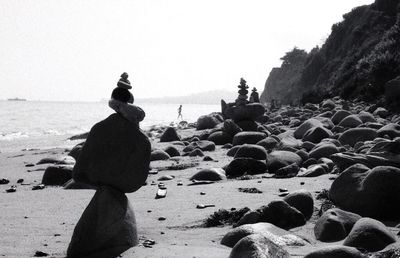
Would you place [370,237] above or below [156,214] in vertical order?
above

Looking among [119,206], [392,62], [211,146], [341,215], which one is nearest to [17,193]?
[119,206]

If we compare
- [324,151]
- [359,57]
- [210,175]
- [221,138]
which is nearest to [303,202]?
[210,175]

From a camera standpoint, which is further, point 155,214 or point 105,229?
point 155,214

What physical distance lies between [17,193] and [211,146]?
6.37 m

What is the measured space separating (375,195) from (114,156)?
2694mm

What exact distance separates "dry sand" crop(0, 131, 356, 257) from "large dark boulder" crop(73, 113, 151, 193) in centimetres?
66

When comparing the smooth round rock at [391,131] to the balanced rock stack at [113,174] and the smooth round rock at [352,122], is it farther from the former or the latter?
the balanced rock stack at [113,174]

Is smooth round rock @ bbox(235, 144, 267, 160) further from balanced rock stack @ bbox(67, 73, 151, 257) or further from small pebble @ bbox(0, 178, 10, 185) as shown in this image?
balanced rock stack @ bbox(67, 73, 151, 257)

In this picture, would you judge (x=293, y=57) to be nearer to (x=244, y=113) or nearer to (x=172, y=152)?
(x=244, y=113)

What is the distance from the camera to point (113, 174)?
449 centimetres

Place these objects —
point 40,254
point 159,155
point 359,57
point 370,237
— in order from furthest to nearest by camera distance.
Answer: point 359,57 < point 159,155 < point 40,254 < point 370,237

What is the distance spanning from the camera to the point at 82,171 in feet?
14.9

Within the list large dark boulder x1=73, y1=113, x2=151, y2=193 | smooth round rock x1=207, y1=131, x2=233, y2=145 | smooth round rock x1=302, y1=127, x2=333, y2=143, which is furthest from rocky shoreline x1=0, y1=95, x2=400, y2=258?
smooth round rock x1=207, y1=131, x2=233, y2=145

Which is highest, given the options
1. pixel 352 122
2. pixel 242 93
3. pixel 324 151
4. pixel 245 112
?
pixel 242 93
